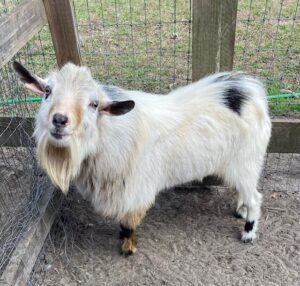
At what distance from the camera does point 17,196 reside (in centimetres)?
355

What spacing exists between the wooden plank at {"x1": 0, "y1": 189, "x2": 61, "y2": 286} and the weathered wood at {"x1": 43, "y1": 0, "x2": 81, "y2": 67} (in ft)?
3.47

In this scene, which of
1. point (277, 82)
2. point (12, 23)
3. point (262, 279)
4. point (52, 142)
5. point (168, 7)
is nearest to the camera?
point (52, 142)

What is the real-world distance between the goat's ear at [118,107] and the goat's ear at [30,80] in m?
0.39

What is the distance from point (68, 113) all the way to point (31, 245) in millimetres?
1212

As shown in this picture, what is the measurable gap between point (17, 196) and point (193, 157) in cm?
149

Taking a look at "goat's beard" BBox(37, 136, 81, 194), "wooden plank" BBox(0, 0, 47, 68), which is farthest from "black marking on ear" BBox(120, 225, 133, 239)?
"wooden plank" BBox(0, 0, 47, 68)

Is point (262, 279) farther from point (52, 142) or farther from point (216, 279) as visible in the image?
point (52, 142)

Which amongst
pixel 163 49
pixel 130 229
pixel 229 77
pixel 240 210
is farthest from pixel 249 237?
pixel 163 49

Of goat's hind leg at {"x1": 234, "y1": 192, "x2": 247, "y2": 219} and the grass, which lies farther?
the grass

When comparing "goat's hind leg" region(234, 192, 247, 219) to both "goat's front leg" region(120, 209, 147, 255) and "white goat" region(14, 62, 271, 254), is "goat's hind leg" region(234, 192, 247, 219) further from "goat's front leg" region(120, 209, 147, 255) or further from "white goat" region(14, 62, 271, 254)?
"goat's front leg" region(120, 209, 147, 255)

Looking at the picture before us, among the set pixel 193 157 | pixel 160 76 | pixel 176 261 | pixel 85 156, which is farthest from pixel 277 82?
pixel 85 156

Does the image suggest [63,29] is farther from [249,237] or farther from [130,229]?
[249,237]

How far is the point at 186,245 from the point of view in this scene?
3355mm

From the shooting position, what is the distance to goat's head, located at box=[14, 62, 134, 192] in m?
2.32
